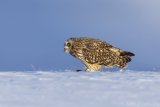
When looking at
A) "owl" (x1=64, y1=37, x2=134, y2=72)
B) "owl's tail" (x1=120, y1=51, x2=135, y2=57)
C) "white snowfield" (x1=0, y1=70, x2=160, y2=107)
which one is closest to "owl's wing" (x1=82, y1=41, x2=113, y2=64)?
"owl" (x1=64, y1=37, x2=134, y2=72)

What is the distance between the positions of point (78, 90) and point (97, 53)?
20.6 ft

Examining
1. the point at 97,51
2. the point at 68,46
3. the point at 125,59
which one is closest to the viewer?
the point at 125,59

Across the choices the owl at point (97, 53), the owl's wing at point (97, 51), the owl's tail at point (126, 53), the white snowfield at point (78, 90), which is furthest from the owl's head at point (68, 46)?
the white snowfield at point (78, 90)

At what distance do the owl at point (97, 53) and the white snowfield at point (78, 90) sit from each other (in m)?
4.07

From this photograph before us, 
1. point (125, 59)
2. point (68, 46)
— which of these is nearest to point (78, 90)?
point (125, 59)

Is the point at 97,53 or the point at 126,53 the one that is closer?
the point at 126,53

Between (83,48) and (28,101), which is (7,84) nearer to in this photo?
(28,101)

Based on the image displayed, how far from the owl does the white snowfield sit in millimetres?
4075

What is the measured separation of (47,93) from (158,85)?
5.08ft

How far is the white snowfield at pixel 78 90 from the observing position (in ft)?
24.6

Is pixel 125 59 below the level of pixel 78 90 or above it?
below

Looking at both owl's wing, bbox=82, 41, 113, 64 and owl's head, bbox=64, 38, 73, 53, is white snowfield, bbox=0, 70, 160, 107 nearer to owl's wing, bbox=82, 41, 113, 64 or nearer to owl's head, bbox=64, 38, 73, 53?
owl's wing, bbox=82, 41, 113, 64

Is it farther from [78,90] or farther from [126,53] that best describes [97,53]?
[78,90]

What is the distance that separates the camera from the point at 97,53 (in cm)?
1456
